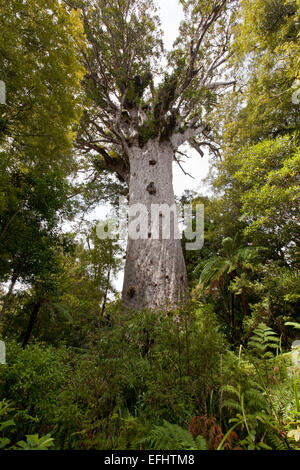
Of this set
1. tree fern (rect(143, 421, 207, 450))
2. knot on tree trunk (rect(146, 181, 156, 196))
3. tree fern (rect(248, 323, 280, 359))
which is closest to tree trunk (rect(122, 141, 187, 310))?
knot on tree trunk (rect(146, 181, 156, 196))

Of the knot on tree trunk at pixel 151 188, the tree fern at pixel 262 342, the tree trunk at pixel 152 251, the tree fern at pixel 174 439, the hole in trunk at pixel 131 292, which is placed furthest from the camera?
the knot on tree trunk at pixel 151 188

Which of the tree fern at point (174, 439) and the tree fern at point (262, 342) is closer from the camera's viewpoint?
the tree fern at point (174, 439)

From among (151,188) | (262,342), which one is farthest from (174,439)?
(151,188)

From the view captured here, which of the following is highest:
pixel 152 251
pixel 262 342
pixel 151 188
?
pixel 151 188

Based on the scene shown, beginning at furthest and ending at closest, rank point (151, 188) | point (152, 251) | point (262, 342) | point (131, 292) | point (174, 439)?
point (151, 188) → point (152, 251) → point (131, 292) → point (262, 342) → point (174, 439)

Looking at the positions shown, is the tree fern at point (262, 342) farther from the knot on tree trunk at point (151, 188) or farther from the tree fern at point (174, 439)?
the knot on tree trunk at point (151, 188)

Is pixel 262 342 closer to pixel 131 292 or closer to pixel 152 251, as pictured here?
pixel 131 292

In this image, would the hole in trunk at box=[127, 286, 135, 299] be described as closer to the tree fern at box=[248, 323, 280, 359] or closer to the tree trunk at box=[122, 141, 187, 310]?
the tree trunk at box=[122, 141, 187, 310]

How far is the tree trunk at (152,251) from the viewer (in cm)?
418

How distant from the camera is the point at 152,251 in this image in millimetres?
4652

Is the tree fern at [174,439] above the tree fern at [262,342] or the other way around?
the other way around

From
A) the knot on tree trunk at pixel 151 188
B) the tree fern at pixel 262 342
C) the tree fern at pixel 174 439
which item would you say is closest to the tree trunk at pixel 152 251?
the knot on tree trunk at pixel 151 188

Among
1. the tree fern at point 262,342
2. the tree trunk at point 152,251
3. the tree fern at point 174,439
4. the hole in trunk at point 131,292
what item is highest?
the tree trunk at point 152,251

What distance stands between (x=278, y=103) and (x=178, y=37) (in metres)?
4.81
